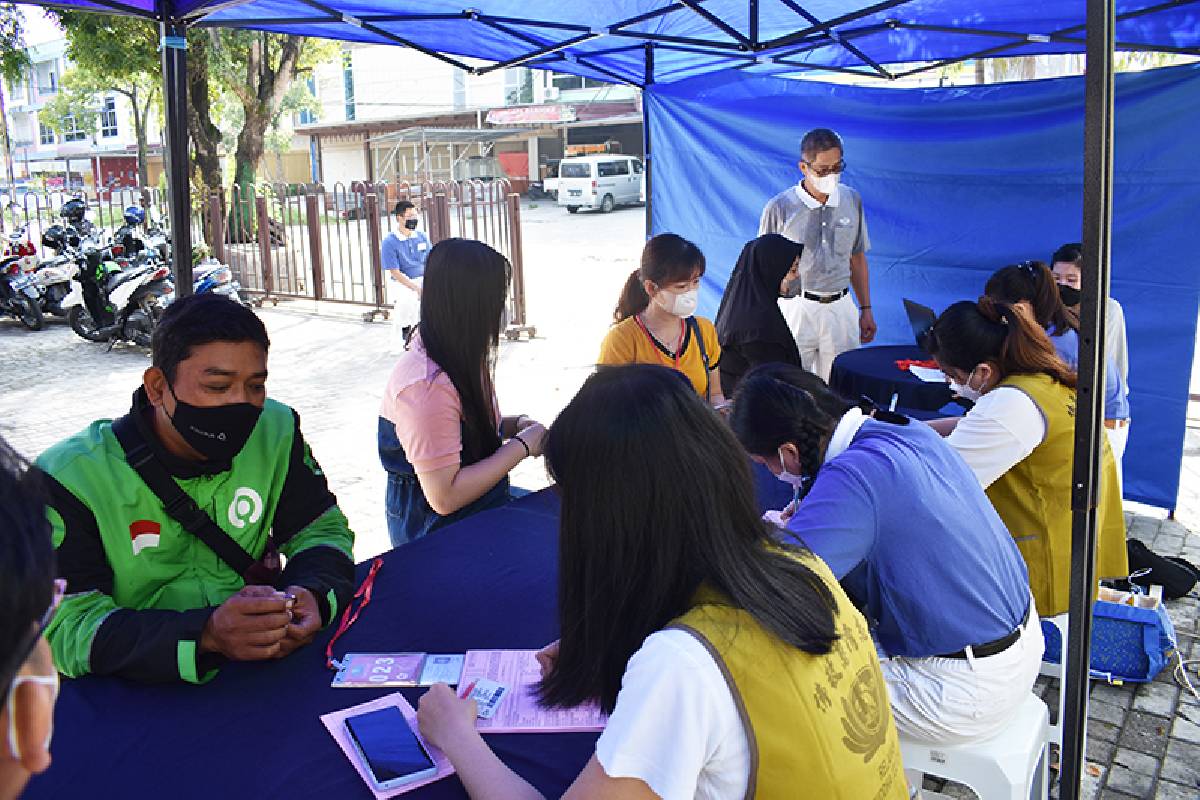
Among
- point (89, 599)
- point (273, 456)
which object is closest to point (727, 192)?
point (273, 456)

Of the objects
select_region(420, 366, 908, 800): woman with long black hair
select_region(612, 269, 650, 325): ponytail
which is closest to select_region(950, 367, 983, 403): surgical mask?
select_region(612, 269, 650, 325): ponytail

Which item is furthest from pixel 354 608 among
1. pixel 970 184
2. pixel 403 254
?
pixel 403 254

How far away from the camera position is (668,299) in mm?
3557

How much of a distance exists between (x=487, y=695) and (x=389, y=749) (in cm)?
22

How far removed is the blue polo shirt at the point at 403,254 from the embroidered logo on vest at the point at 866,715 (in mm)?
7915

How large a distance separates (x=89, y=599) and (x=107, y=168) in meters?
52.4

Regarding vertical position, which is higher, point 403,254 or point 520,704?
point 403,254

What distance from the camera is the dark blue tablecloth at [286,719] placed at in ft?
4.66

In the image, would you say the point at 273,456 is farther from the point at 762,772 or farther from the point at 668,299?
the point at 668,299

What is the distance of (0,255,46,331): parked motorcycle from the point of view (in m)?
11.4

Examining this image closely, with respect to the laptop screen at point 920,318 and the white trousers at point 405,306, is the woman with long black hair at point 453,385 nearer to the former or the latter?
the laptop screen at point 920,318

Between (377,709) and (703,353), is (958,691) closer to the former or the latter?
(377,709)

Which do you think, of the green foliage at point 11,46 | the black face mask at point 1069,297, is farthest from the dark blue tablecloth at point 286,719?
the green foliage at point 11,46

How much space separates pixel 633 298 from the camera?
379 cm
